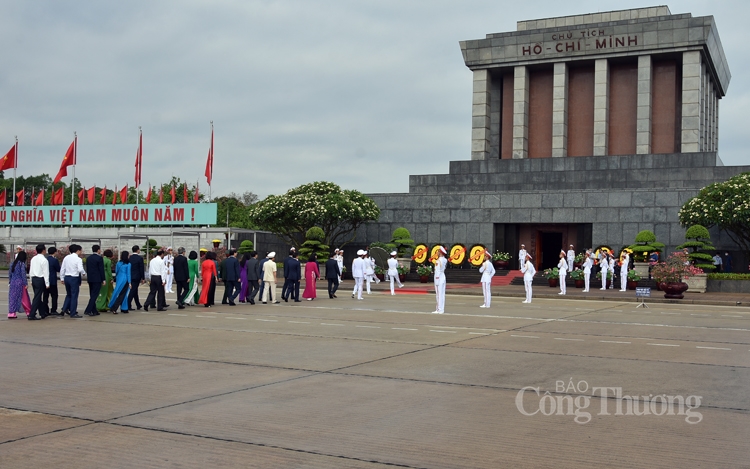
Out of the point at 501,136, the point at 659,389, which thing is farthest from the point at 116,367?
the point at 501,136

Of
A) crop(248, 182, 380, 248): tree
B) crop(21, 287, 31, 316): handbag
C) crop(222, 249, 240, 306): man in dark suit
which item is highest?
crop(248, 182, 380, 248): tree

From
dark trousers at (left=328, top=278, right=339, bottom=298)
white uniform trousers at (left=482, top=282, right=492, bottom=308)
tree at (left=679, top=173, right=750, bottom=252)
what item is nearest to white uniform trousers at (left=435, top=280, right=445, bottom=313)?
white uniform trousers at (left=482, top=282, right=492, bottom=308)

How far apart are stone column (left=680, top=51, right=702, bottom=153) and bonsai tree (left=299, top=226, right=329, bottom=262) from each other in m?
21.3

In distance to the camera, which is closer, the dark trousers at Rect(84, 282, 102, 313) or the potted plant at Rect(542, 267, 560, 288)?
the dark trousers at Rect(84, 282, 102, 313)

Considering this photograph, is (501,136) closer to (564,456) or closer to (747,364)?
(747,364)

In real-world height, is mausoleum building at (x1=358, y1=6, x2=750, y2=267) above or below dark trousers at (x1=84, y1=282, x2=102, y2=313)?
above

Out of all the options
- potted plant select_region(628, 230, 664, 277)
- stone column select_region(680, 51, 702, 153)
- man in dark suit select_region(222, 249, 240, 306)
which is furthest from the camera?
stone column select_region(680, 51, 702, 153)

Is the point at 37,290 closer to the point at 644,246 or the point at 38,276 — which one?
the point at 38,276

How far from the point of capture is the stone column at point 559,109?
4688 cm

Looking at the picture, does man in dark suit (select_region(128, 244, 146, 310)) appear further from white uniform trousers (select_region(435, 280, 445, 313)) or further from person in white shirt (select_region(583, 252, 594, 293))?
person in white shirt (select_region(583, 252, 594, 293))

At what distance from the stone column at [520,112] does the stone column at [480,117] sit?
1938 mm

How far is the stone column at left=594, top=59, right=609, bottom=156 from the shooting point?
45719mm

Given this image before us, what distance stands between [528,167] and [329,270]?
22.3m

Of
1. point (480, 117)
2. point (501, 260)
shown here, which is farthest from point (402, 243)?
point (480, 117)
